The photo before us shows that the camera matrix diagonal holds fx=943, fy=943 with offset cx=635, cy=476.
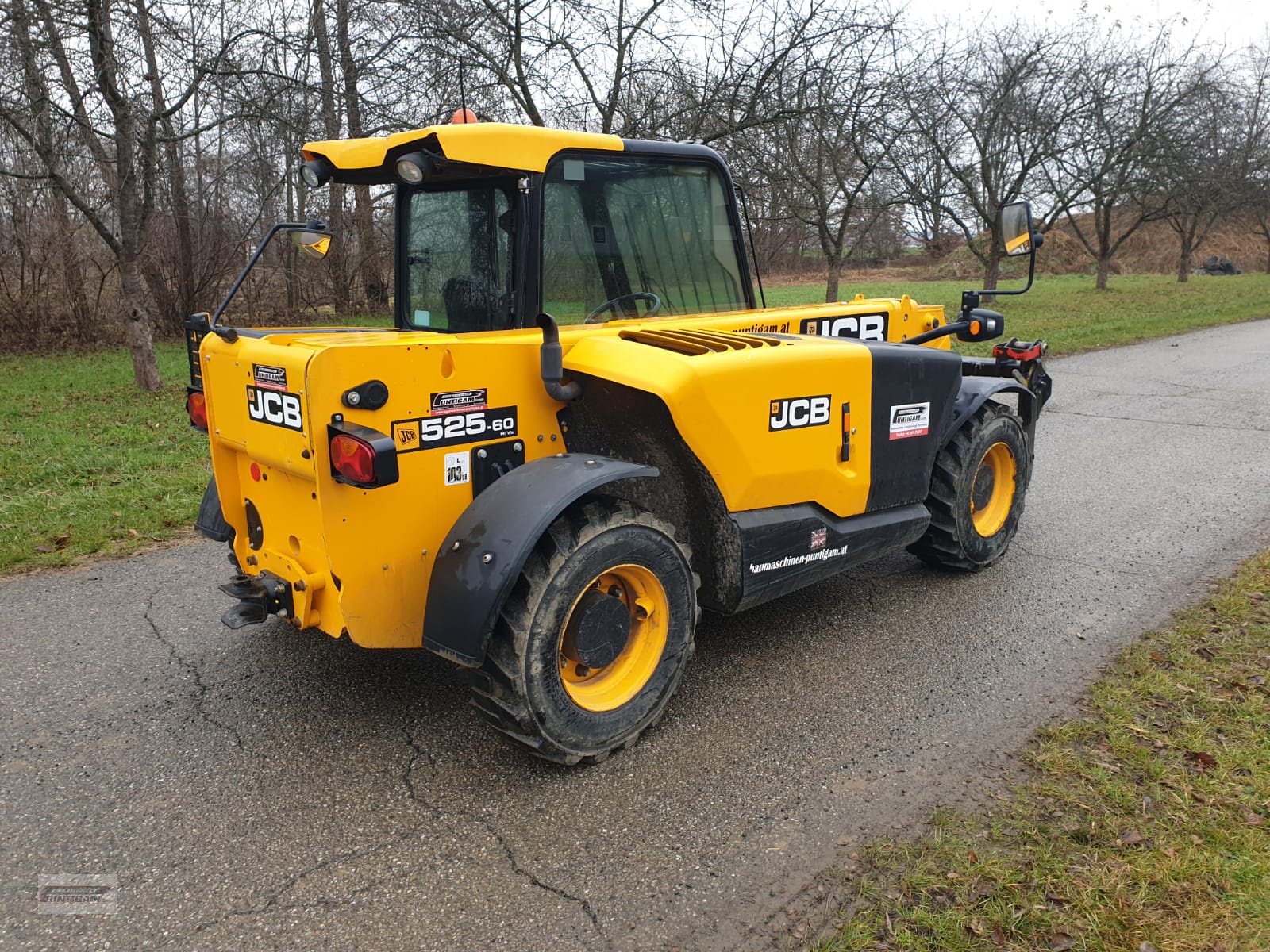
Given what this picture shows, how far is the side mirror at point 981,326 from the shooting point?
14.9 ft

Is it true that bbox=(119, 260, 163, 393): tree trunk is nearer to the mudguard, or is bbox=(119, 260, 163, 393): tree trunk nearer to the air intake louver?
the mudguard

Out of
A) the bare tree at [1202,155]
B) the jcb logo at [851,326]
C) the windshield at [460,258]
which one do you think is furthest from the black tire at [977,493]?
the bare tree at [1202,155]

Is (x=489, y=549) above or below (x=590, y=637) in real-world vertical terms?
above

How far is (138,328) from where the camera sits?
11.0m

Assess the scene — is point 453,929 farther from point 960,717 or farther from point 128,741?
point 960,717

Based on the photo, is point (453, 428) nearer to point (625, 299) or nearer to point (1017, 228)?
point (625, 299)

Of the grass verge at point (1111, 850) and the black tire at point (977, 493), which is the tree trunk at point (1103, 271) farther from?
the grass verge at point (1111, 850)

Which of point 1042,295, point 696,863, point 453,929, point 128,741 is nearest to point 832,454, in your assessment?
point 696,863

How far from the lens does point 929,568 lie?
16.8 ft

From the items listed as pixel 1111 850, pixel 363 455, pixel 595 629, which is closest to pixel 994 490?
pixel 1111 850

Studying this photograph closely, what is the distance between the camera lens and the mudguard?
3.96 metres

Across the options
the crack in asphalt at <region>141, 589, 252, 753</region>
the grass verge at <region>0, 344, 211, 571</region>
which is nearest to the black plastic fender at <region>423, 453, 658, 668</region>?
the crack in asphalt at <region>141, 589, 252, 753</region>

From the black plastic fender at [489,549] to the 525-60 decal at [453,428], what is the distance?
0.69ft

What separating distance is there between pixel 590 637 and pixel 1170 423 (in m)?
7.52
